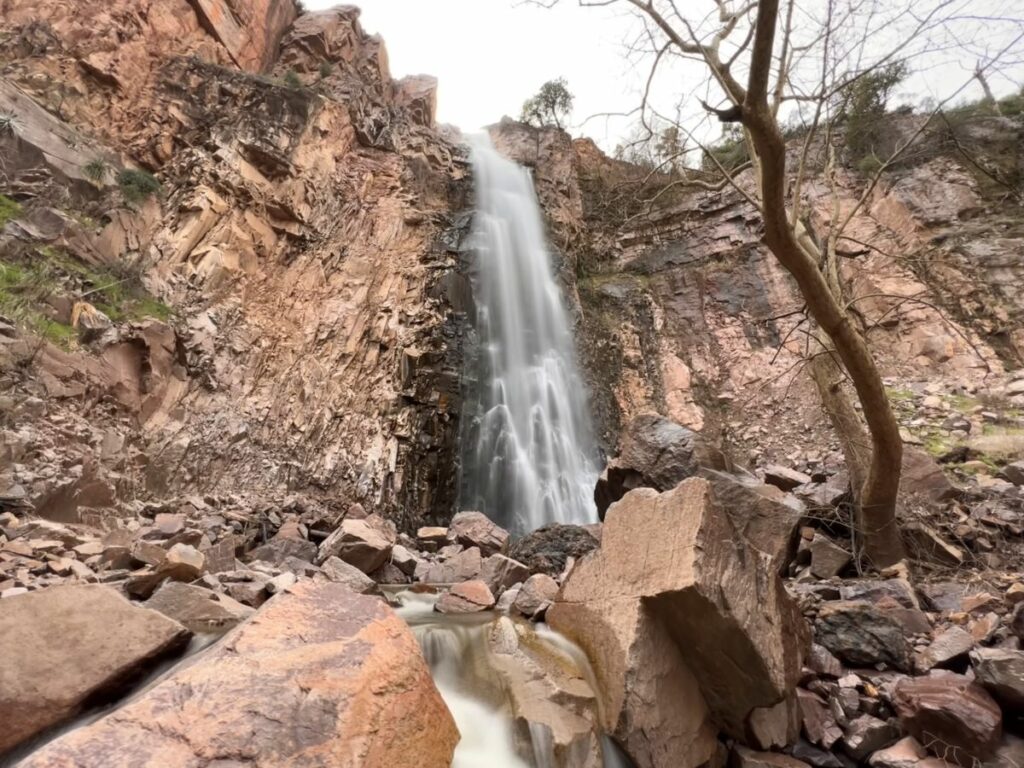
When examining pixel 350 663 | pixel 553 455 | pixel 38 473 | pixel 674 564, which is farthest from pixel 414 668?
pixel 553 455

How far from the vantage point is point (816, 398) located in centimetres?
1359

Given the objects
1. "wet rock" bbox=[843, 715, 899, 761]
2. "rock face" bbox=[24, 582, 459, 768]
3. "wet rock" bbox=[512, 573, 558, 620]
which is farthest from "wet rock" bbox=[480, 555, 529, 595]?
"wet rock" bbox=[843, 715, 899, 761]

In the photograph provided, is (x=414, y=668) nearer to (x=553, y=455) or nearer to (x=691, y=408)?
(x=553, y=455)

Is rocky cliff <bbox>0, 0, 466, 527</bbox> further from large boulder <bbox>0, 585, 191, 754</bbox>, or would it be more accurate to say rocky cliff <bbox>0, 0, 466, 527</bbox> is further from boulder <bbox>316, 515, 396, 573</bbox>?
large boulder <bbox>0, 585, 191, 754</bbox>

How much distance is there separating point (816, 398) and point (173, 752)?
1468 centimetres

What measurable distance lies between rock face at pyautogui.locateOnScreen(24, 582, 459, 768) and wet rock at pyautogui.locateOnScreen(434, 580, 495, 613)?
2.21 m

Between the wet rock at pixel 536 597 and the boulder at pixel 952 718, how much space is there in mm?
2313

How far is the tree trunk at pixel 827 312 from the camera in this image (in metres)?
3.80

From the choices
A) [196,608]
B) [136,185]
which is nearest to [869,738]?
[196,608]

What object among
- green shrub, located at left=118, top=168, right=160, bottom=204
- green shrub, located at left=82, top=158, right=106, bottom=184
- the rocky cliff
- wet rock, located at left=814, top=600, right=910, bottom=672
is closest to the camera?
wet rock, located at left=814, top=600, right=910, bottom=672

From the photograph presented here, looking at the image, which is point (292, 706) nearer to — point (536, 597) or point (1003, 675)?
point (536, 597)

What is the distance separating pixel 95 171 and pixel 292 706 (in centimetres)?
1260

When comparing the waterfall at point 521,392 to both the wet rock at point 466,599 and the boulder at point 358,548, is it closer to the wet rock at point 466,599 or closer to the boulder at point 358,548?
the boulder at point 358,548

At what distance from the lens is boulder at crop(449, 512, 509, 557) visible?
315 inches
